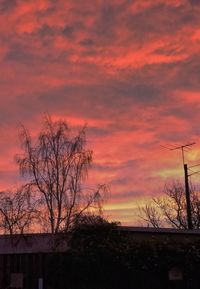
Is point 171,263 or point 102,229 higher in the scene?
point 102,229

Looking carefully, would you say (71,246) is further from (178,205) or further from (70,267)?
(178,205)

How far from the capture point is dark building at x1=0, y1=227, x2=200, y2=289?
941 inches

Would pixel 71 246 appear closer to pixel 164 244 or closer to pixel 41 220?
pixel 164 244

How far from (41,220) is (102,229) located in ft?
27.3

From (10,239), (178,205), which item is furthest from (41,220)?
(178,205)

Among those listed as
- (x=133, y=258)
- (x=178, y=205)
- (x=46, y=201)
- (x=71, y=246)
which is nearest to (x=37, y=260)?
(x=71, y=246)

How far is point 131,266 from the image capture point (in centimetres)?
2406

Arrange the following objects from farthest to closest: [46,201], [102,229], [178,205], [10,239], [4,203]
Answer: [178,205] → [46,201] → [4,203] → [10,239] → [102,229]

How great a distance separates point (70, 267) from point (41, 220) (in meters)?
9.93

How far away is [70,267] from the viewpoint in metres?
23.4

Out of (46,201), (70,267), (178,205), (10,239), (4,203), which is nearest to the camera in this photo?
(70,267)

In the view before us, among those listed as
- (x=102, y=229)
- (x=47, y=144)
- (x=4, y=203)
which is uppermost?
(x=47, y=144)

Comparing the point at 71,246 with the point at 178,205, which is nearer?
the point at 71,246

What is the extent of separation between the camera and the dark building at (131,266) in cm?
2391
